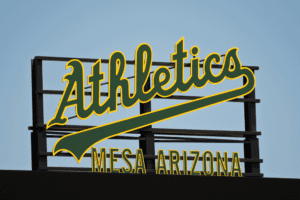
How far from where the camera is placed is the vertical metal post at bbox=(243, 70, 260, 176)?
14.8 metres

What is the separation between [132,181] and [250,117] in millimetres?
5796

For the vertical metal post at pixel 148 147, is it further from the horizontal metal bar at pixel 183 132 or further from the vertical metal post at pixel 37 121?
the vertical metal post at pixel 37 121

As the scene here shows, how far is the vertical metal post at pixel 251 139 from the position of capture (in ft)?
48.6

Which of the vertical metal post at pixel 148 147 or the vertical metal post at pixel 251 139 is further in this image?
the vertical metal post at pixel 251 139

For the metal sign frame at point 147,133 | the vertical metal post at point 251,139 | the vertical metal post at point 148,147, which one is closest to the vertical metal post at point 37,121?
the metal sign frame at point 147,133

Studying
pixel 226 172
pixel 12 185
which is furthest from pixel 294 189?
pixel 12 185

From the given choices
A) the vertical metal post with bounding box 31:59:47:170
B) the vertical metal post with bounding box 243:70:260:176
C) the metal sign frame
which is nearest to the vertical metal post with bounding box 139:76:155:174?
the metal sign frame

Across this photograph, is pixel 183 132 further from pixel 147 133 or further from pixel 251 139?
pixel 251 139

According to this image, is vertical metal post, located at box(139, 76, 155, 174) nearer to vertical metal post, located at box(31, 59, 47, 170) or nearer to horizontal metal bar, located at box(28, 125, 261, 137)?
horizontal metal bar, located at box(28, 125, 261, 137)

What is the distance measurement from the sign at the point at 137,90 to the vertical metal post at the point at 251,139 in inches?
16.3

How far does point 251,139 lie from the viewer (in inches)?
589

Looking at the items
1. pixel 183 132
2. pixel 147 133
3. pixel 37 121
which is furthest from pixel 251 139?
pixel 37 121

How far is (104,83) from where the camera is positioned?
14.2 meters

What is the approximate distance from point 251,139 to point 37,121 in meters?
Result: 5.80
